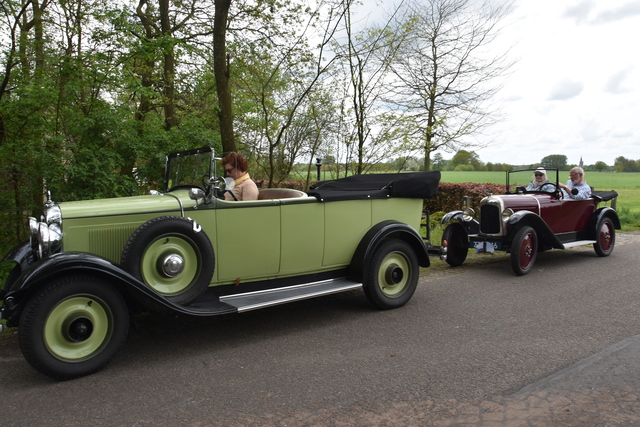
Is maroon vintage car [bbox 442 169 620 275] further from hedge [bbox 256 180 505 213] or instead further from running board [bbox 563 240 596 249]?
hedge [bbox 256 180 505 213]

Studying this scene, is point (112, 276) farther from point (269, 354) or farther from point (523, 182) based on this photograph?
point (523, 182)

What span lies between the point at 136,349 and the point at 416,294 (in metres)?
3.36

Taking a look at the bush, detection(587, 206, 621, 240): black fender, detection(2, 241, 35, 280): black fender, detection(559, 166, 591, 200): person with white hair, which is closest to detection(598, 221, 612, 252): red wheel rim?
detection(587, 206, 621, 240): black fender

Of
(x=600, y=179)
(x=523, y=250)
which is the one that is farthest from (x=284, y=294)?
(x=600, y=179)

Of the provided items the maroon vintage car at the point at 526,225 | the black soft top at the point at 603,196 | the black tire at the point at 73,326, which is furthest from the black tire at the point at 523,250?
the black tire at the point at 73,326

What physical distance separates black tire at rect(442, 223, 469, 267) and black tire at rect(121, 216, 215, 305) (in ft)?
15.6

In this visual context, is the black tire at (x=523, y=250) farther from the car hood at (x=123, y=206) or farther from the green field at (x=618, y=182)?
the car hood at (x=123, y=206)

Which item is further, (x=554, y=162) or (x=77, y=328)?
(x=554, y=162)

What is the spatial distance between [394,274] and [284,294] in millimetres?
1370

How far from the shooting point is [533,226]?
25.1ft

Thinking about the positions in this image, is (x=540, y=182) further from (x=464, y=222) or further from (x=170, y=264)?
(x=170, y=264)

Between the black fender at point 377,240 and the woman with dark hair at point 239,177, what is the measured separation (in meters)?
1.24

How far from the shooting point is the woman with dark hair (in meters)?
4.86

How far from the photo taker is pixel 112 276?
3.53 metres
